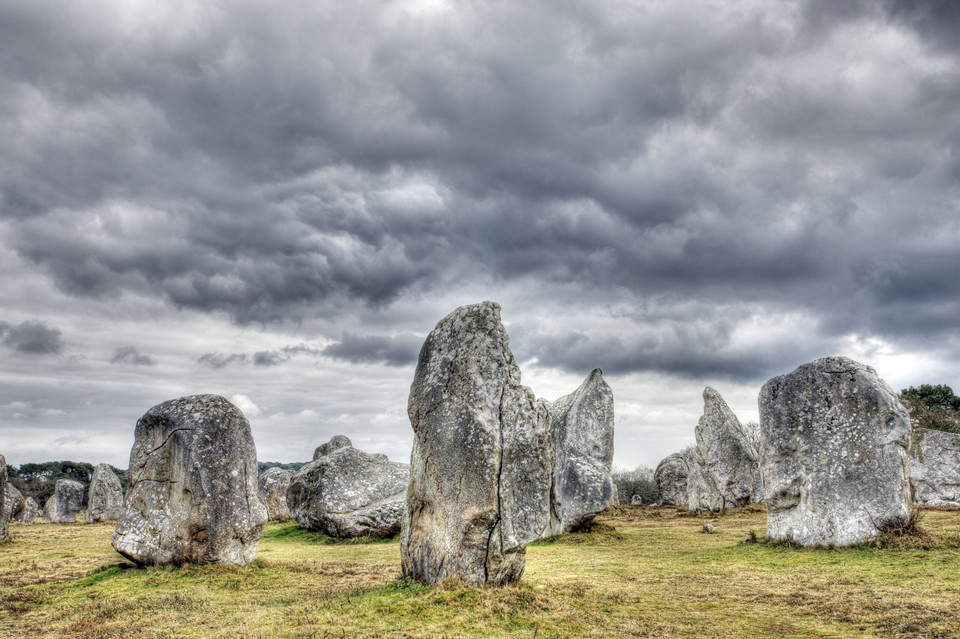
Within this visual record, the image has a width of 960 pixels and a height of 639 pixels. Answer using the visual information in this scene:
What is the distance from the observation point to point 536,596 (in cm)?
970

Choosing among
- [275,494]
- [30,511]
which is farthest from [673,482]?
[30,511]

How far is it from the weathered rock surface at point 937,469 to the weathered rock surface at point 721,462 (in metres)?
10.2

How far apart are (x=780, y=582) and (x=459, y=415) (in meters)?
7.33

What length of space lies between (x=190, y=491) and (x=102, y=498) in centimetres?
2833

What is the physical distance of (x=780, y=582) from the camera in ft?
39.8

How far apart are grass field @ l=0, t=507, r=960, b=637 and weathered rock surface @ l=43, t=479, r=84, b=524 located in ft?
88.3

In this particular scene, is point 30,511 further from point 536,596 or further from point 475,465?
point 536,596

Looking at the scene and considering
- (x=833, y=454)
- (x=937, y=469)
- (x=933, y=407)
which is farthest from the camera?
(x=933, y=407)

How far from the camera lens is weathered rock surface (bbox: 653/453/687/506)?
39.7 metres

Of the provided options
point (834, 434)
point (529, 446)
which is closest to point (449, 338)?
point (529, 446)

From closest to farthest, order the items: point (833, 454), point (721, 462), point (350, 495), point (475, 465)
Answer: point (475, 465), point (833, 454), point (350, 495), point (721, 462)

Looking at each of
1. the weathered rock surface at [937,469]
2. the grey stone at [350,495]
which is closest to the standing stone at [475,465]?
the grey stone at [350,495]

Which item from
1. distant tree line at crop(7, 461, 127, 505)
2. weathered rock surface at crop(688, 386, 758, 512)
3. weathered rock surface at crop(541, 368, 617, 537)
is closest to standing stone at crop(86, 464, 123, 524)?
weathered rock surface at crop(541, 368, 617, 537)

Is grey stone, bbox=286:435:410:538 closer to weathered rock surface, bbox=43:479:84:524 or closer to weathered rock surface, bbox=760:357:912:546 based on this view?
weathered rock surface, bbox=760:357:912:546
